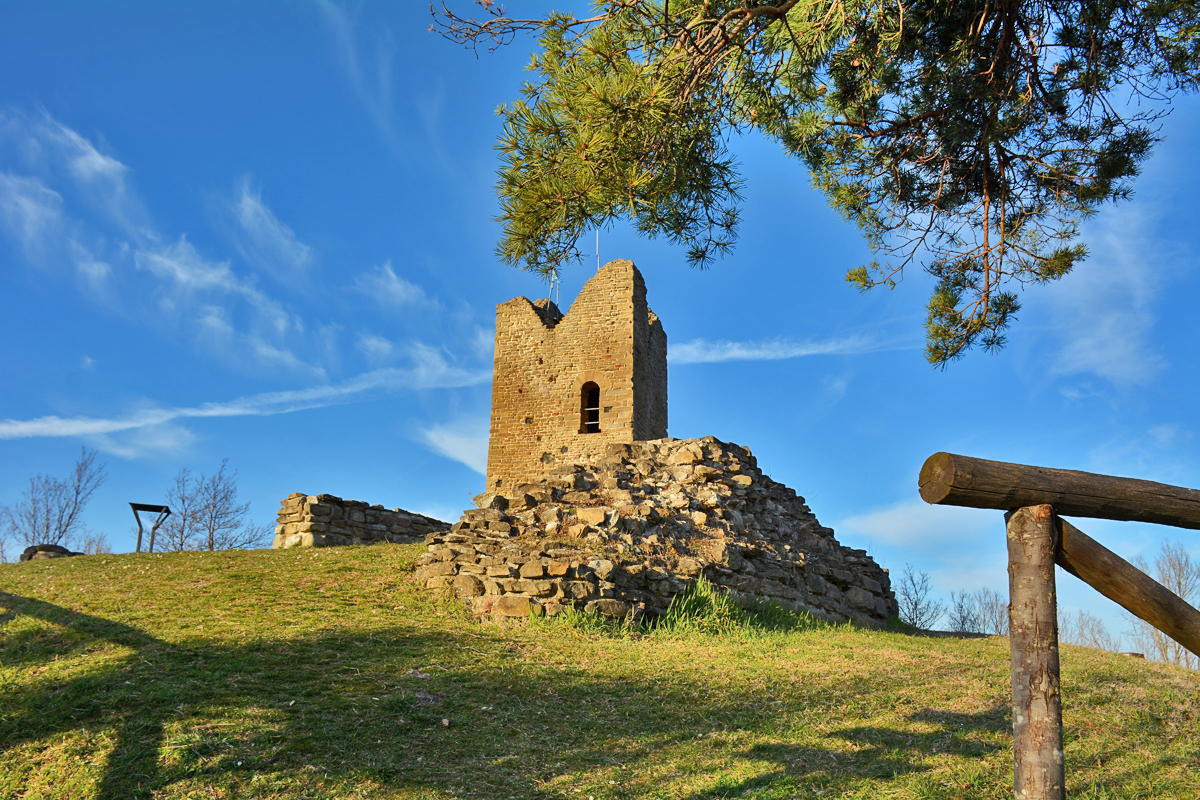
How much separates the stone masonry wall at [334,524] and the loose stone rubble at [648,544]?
3940mm

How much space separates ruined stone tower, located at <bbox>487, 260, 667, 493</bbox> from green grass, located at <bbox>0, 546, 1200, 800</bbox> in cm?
927

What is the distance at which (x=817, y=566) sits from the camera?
1147 cm

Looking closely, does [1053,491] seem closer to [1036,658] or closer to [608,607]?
[1036,658]

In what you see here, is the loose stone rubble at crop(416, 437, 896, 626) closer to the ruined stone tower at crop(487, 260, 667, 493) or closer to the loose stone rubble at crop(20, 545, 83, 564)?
the ruined stone tower at crop(487, 260, 667, 493)

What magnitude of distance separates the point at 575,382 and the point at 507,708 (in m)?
13.0

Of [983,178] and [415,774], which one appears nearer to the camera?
[415,774]

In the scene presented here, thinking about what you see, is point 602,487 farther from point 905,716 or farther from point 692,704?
point 905,716

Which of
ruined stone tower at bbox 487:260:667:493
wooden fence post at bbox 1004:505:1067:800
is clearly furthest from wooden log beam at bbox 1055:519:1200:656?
ruined stone tower at bbox 487:260:667:493

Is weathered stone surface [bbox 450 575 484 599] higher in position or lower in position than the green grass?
higher

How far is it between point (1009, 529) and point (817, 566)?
25.8ft

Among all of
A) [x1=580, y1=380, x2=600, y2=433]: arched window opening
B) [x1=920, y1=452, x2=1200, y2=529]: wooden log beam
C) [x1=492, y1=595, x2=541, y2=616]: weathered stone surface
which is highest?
[x1=580, y1=380, x2=600, y2=433]: arched window opening

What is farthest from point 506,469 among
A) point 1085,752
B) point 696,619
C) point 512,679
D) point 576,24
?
point 1085,752

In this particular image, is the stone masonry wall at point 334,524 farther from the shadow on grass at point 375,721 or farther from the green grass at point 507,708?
the shadow on grass at point 375,721

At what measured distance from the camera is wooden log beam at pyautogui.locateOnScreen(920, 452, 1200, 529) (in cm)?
374
